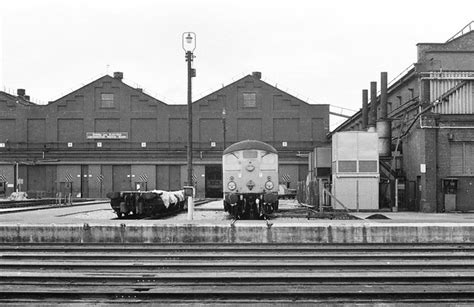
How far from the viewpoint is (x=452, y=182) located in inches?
1108

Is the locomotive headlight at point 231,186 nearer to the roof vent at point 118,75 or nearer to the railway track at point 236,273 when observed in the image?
the railway track at point 236,273

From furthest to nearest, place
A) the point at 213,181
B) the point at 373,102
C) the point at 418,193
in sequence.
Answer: the point at 213,181
the point at 373,102
the point at 418,193

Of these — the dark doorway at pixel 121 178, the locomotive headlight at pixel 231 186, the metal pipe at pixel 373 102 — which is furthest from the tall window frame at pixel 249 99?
the locomotive headlight at pixel 231 186

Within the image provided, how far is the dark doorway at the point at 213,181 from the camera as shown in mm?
60344

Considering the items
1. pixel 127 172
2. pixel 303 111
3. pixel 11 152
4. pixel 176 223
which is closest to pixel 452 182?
pixel 176 223

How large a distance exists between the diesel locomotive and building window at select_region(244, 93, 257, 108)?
1526 inches

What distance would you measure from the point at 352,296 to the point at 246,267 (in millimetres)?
Result: 3068

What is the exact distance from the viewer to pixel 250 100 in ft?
207

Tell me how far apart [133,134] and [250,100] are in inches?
532

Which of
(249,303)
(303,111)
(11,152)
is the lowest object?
(249,303)

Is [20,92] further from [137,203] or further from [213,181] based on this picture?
[137,203]

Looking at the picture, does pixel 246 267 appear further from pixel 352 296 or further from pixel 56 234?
pixel 56 234

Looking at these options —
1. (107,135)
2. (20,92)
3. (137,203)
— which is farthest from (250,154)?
(20,92)

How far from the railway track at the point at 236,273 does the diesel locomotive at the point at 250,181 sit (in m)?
8.19
